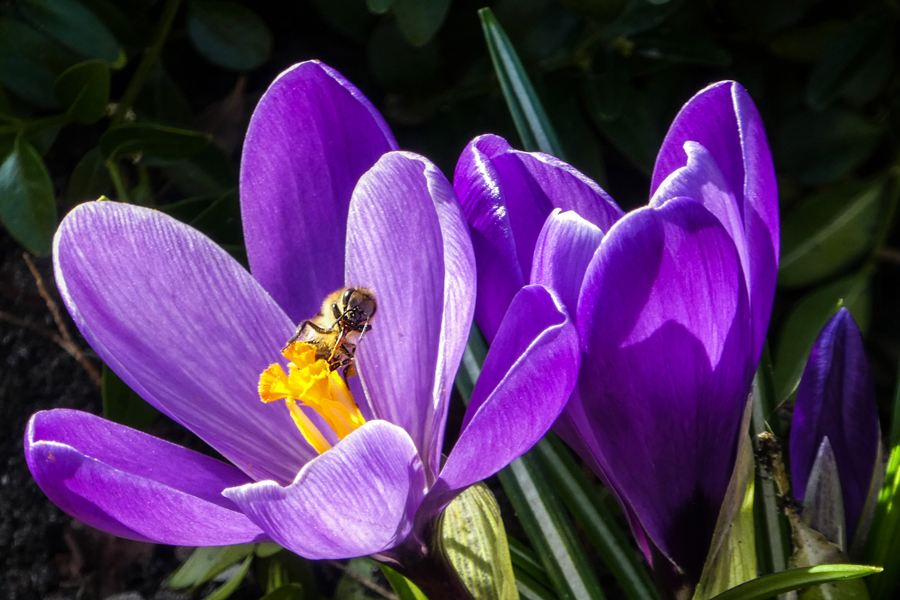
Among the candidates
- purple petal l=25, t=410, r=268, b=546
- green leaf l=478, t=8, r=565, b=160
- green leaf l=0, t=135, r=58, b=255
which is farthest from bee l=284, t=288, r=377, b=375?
green leaf l=0, t=135, r=58, b=255

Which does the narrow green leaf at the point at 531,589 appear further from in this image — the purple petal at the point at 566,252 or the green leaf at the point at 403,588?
the purple petal at the point at 566,252

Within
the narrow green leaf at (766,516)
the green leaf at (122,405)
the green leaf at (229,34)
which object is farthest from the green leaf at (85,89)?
the narrow green leaf at (766,516)

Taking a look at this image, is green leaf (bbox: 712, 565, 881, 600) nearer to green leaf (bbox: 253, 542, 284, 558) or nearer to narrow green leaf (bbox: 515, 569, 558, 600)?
narrow green leaf (bbox: 515, 569, 558, 600)

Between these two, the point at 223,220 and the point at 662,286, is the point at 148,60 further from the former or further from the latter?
the point at 662,286

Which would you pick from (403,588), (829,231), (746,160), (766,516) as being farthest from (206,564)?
(829,231)

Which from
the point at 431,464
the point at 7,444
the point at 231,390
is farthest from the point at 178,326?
the point at 7,444

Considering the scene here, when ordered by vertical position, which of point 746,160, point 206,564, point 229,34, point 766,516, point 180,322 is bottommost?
point 206,564
